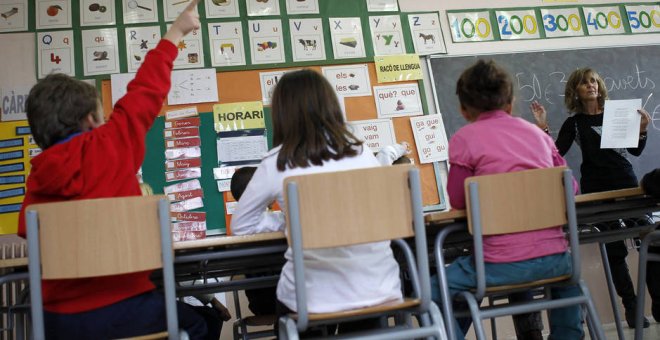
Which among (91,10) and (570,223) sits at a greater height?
(91,10)

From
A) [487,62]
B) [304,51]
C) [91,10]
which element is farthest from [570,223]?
[91,10]

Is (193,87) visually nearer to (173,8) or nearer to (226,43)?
(226,43)

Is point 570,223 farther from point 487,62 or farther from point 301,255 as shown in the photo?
point 301,255

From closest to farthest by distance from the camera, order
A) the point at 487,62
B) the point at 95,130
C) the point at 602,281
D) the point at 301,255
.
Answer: the point at 301,255
the point at 95,130
the point at 487,62
the point at 602,281

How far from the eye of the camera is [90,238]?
1.40 metres

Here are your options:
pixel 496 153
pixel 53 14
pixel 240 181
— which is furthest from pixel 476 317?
pixel 53 14

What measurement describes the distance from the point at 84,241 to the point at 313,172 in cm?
57

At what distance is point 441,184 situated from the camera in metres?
3.91

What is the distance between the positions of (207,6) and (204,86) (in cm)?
54

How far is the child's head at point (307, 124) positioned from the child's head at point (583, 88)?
2.38 meters

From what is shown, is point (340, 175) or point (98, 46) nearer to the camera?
point (340, 175)

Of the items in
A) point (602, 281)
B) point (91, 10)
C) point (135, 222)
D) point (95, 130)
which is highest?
point (91, 10)

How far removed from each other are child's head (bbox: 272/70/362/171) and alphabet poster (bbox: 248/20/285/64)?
7.21ft

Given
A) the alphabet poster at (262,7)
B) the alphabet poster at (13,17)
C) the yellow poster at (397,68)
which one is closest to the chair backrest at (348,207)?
the yellow poster at (397,68)
